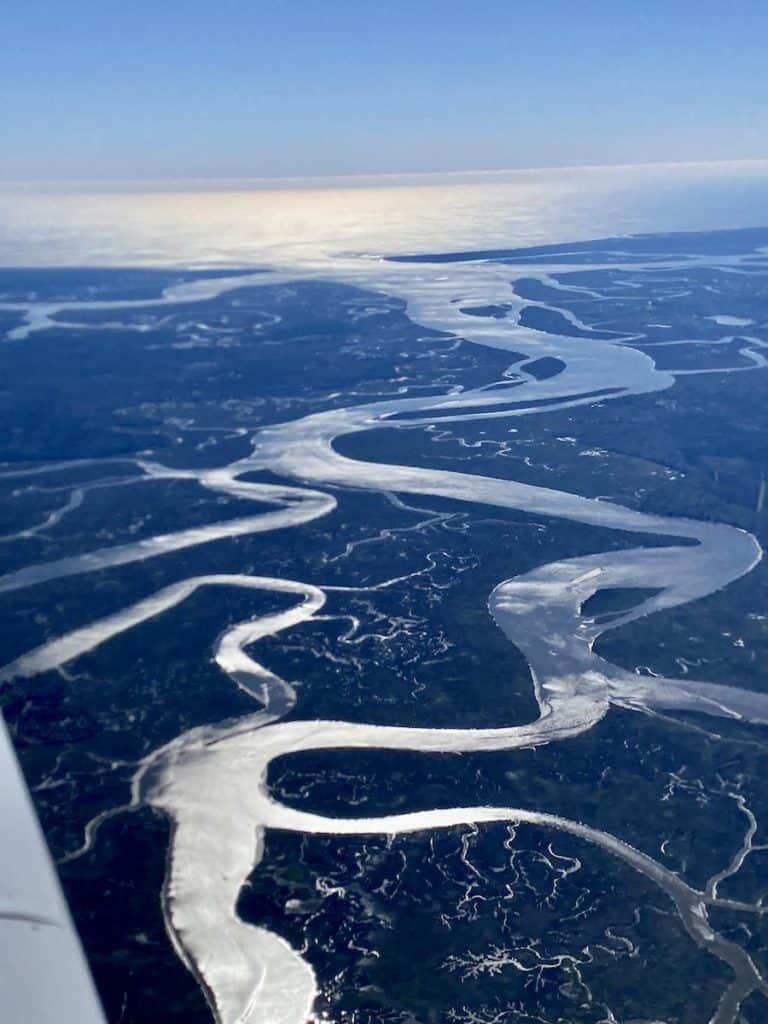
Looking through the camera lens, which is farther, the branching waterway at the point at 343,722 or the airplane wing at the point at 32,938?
the branching waterway at the point at 343,722

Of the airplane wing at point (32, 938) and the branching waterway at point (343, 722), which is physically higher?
the airplane wing at point (32, 938)

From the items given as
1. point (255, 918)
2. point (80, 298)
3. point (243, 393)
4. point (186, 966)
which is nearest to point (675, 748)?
point (255, 918)

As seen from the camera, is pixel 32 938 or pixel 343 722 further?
pixel 343 722

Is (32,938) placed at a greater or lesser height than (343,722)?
greater

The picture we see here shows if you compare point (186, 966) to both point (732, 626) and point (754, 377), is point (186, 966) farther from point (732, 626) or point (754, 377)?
point (754, 377)

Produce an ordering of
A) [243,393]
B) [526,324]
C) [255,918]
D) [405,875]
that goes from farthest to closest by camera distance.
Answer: [526,324], [243,393], [405,875], [255,918]

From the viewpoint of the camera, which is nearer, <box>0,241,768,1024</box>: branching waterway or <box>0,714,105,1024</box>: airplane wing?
<box>0,714,105,1024</box>: airplane wing

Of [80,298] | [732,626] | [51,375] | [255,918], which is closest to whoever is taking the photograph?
[255,918]

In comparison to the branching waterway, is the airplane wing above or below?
above
